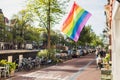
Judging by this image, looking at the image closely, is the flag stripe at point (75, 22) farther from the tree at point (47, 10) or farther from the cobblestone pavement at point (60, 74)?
the tree at point (47, 10)

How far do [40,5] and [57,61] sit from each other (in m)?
6.88

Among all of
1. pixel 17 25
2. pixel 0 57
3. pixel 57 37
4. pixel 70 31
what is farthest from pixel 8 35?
pixel 70 31

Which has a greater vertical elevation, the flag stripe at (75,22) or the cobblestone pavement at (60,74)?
the flag stripe at (75,22)

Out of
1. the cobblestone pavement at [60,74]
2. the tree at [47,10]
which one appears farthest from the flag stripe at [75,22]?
the tree at [47,10]

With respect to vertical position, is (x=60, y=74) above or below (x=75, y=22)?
below

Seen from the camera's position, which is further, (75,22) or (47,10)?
(47,10)


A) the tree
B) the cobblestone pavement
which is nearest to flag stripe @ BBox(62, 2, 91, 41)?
the cobblestone pavement

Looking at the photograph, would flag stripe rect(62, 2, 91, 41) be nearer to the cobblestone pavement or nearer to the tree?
the cobblestone pavement

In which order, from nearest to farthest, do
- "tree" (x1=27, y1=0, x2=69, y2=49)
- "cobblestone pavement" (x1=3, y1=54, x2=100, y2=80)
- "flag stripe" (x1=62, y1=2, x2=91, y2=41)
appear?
"flag stripe" (x1=62, y1=2, x2=91, y2=41)
"cobblestone pavement" (x1=3, y1=54, x2=100, y2=80)
"tree" (x1=27, y1=0, x2=69, y2=49)

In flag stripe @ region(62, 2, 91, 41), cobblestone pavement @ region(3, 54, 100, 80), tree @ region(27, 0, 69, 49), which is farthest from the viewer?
tree @ region(27, 0, 69, 49)

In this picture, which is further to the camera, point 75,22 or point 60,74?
point 60,74

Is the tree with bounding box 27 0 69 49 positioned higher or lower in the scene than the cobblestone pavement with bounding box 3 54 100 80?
higher

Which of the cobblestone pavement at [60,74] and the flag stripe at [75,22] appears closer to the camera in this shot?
the flag stripe at [75,22]

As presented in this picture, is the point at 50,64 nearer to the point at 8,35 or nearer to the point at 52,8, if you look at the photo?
the point at 52,8
